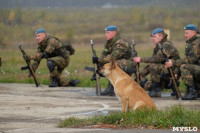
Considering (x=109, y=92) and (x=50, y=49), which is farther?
(x=50, y=49)

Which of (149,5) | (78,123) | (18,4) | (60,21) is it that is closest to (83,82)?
(78,123)

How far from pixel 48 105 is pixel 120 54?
3471 mm

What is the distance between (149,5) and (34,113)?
30.0 m

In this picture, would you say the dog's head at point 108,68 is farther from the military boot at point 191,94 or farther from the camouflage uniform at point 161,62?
the camouflage uniform at point 161,62

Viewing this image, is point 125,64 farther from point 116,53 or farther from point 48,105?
point 48,105

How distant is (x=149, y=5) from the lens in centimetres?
4103

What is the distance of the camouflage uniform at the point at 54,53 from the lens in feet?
58.1

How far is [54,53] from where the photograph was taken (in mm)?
18062

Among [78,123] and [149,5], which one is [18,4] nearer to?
[149,5]

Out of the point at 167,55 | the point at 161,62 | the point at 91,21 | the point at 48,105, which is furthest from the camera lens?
the point at 91,21

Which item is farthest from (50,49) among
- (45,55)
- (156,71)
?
(156,71)

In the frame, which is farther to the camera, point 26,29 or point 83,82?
point 26,29

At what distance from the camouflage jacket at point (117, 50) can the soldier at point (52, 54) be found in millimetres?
2002

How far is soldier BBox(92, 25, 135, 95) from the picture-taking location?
1584 cm
